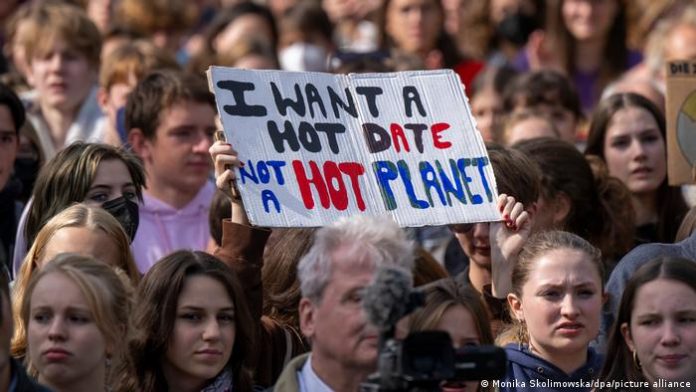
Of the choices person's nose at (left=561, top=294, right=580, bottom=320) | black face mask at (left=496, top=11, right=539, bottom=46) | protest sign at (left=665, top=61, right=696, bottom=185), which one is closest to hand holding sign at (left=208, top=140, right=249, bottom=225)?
person's nose at (left=561, top=294, right=580, bottom=320)

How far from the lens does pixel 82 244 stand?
6754 mm

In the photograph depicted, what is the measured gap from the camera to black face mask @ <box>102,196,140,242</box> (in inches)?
292

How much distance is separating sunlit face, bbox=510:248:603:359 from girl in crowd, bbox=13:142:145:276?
1.79m

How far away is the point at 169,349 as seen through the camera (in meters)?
6.35

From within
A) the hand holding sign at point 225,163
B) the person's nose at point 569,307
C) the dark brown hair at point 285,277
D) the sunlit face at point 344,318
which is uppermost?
the hand holding sign at point 225,163

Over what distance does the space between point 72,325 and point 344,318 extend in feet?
3.28

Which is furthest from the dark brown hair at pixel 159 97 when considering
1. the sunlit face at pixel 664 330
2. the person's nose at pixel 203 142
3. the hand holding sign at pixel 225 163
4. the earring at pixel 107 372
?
the sunlit face at pixel 664 330

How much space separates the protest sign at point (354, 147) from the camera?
660 centimetres

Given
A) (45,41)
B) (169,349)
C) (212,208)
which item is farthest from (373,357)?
(45,41)

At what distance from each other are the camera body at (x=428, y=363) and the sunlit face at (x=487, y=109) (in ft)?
19.0

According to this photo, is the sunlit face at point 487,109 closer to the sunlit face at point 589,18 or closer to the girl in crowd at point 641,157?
the sunlit face at point 589,18

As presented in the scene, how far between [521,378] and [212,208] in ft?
6.29

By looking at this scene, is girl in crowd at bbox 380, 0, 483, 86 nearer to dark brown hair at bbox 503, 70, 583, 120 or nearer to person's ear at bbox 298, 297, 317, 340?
dark brown hair at bbox 503, 70, 583, 120

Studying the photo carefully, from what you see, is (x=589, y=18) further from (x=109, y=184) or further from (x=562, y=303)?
(x=562, y=303)
